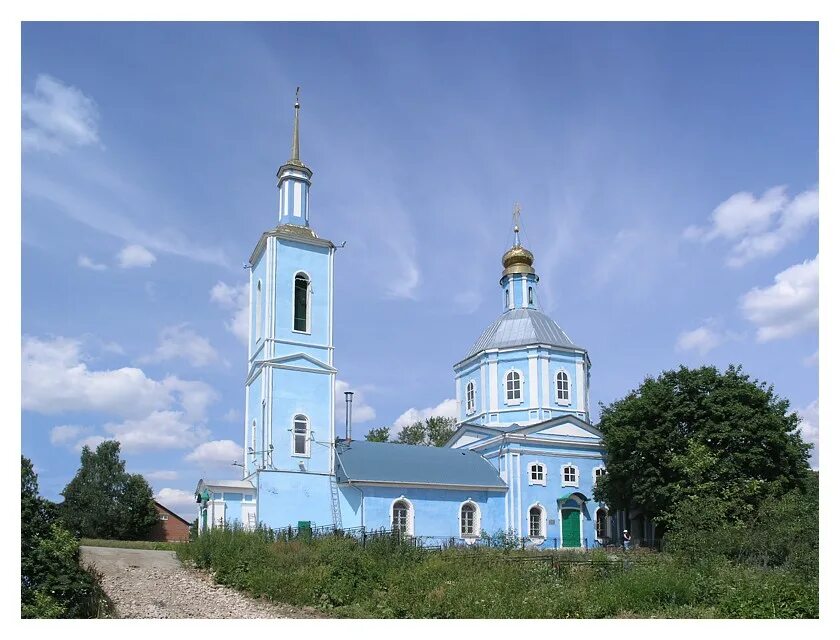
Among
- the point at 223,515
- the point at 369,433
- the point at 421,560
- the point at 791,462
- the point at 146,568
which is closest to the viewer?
the point at 421,560

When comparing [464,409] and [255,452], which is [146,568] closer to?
[255,452]

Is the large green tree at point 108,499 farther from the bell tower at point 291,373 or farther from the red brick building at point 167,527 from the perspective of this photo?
the bell tower at point 291,373

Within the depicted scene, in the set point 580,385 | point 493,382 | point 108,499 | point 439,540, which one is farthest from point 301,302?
point 108,499

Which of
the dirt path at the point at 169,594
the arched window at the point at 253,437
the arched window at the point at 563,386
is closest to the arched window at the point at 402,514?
the arched window at the point at 253,437

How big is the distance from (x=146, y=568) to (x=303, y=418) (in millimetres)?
9265

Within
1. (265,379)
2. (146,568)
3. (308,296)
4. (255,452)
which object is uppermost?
(308,296)

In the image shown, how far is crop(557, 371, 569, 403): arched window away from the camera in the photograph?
3641cm

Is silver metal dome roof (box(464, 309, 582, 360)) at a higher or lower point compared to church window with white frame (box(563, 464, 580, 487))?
higher

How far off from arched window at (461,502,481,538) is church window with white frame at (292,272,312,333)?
9.03 m

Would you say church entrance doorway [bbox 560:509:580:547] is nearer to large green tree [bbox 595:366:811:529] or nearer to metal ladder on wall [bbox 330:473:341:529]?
large green tree [bbox 595:366:811:529]

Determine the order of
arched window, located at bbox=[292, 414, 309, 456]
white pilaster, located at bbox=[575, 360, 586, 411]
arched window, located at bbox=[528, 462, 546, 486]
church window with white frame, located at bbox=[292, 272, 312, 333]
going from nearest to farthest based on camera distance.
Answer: arched window, located at bbox=[292, 414, 309, 456], church window with white frame, located at bbox=[292, 272, 312, 333], arched window, located at bbox=[528, 462, 546, 486], white pilaster, located at bbox=[575, 360, 586, 411]

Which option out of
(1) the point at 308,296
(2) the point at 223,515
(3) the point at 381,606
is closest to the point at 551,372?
(1) the point at 308,296

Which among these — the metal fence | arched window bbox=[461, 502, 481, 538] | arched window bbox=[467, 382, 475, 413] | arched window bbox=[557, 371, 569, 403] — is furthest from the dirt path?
arched window bbox=[557, 371, 569, 403]

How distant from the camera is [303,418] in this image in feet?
95.0
